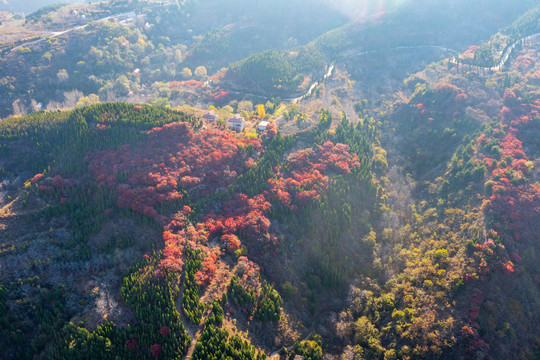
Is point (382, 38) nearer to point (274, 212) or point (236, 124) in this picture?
point (236, 124)

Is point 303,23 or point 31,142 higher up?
point 303,23

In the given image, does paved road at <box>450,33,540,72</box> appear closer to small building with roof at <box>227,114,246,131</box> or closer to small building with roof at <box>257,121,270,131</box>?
small building with roof at <box>257,121,270,131</box>

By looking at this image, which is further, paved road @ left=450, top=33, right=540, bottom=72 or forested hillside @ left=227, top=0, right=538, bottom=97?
forested hillside @ left=227, top=0, right=538, bottom=97

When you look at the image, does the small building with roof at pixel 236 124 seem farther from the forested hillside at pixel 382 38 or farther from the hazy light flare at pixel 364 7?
the hazy light flare at pixel 364 7

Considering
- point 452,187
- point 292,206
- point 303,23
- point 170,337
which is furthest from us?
point 303,23

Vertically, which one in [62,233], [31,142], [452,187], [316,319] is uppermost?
[31,142]

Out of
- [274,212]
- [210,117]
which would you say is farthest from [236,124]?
[274,212]

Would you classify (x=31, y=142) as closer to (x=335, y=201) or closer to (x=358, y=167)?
(x=335, y=201)

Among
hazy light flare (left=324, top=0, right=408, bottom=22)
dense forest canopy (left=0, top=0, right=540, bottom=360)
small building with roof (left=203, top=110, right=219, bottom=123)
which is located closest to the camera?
dense forest canopy (left=0, top=0, right=540, bottom=360)

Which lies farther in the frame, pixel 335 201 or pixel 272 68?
pixel 272 68

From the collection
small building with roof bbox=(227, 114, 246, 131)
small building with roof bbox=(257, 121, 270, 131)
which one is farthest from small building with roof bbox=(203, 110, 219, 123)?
small building with roof bbox=(257, 121, 270, 131)

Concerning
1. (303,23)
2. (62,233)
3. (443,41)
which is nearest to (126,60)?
(303,23)
